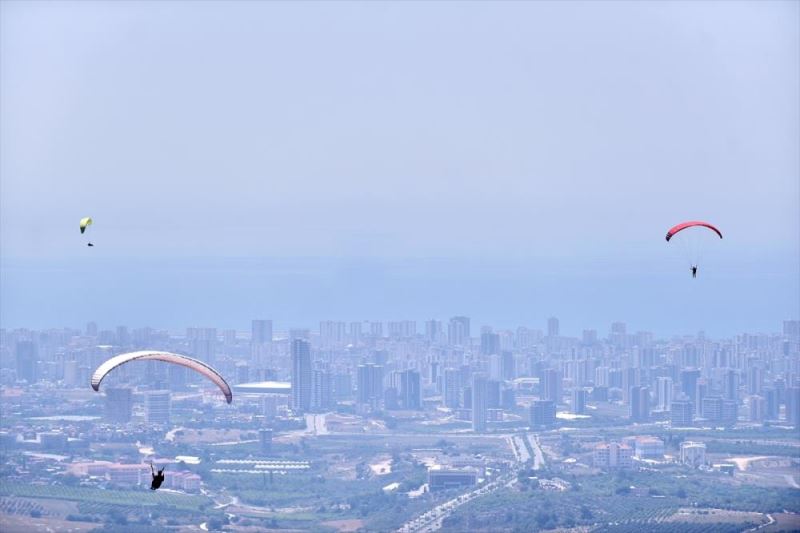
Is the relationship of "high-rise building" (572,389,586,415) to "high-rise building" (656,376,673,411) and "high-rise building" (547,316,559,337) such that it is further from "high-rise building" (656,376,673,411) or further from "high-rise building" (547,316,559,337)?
"high-rise building" (547,316,559,337)

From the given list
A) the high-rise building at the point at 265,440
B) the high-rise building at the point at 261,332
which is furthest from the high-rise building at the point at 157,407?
the high-rise building at the point at 261,332

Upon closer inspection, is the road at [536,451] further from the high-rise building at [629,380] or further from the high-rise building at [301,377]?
the high-rise building at [301,377]

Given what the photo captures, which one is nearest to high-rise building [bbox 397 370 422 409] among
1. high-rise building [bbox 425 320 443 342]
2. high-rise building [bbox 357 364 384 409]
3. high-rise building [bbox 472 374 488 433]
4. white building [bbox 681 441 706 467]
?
high-rise building [bbox 357 364 384 409]

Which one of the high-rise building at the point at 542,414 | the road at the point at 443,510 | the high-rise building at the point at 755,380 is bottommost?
the road at the point at 443,510

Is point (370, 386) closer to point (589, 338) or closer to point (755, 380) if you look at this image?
point (755, 380)

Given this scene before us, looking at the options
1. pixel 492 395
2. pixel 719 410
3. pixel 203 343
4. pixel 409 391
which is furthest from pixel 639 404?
pixel 203 343

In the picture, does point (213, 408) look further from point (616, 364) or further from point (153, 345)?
point (616, 364)
